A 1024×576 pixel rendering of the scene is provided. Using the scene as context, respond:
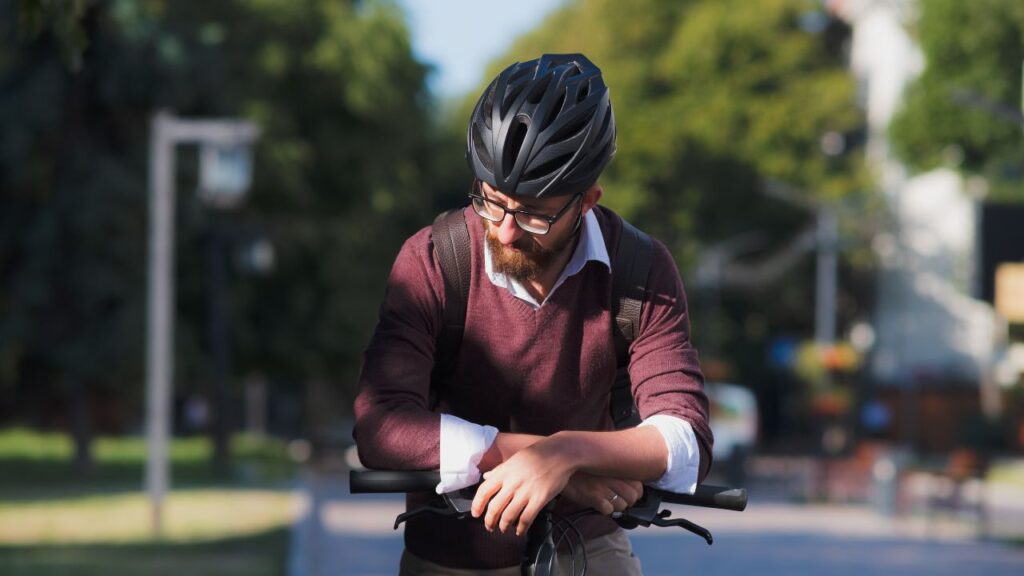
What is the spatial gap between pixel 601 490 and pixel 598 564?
46 centimetres

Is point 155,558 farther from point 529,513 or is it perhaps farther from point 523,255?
point 529,513

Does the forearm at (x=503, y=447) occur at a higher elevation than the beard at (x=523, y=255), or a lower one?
lower

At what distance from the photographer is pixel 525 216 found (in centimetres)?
349

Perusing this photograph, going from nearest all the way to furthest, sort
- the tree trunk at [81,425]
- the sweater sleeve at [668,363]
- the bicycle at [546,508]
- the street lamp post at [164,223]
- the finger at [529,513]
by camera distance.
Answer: the finger at [529,513], the bicycle at [546,508], the sweater sleeve at [668,363], the street lamp post at [164,223], the tree trunk at [81,425]

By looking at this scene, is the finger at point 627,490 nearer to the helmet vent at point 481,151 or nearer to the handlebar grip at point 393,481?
the handlebar grip at point 393,481

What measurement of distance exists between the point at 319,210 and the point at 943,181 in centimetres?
2316

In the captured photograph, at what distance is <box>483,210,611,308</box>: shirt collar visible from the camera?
3682mm

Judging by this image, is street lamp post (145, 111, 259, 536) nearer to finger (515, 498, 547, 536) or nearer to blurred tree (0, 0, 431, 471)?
blurred tree (0, 0, 431, 471)

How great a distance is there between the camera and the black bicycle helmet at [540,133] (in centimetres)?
344

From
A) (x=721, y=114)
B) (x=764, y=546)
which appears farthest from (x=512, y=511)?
(x=721, y=114)

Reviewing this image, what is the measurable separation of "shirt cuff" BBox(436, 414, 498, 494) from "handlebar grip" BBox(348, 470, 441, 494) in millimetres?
23

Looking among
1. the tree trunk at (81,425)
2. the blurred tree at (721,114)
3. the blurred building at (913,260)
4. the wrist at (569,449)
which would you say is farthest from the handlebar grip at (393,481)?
the blurred building at (913,260)

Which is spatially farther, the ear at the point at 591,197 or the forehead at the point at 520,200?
the ear at the point at 591,197

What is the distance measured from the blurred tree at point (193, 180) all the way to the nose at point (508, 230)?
75.6ft
